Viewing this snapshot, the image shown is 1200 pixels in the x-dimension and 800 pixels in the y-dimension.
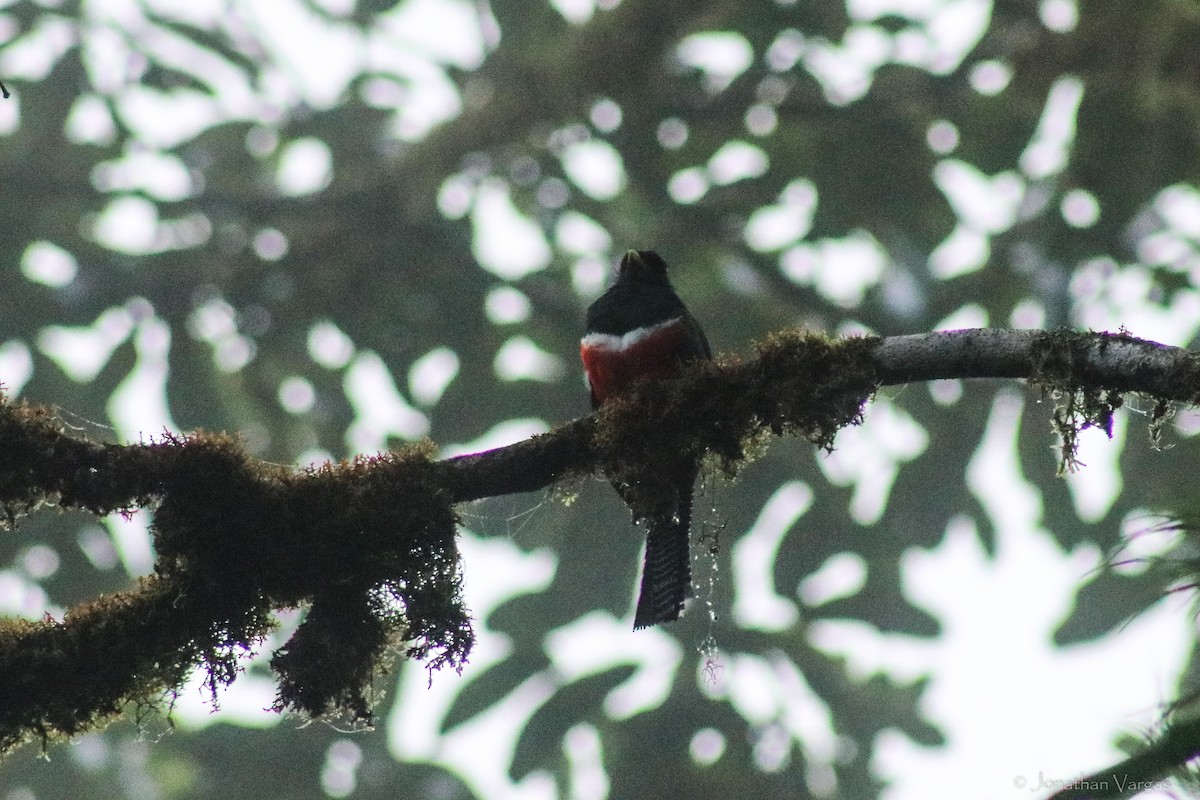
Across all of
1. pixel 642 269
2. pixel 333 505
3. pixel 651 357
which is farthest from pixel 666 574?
pixel 642 269

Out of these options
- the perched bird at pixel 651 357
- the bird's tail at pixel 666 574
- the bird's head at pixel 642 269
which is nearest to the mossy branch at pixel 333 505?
the perched bird at pixel 651 357

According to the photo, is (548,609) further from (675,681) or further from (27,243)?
(27,243)

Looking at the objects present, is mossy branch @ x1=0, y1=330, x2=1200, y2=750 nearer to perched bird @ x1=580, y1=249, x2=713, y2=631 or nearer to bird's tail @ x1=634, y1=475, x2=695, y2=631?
perched bird @ x1=580, y1=249, x2=713, y2=631

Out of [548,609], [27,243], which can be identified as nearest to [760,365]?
[548,609]

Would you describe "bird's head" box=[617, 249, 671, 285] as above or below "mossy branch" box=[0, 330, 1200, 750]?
above

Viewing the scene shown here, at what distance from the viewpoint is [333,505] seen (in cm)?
310

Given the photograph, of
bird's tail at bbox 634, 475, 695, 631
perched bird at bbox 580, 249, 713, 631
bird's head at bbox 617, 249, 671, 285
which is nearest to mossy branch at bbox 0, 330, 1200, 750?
perched bird at bbox 580, 249, 713, 631

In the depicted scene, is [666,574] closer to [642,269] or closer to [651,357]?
[651,357]

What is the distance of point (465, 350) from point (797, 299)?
1.76m

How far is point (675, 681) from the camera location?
560cm

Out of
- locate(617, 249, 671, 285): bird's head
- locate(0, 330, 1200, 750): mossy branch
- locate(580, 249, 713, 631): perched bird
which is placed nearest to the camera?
locate(0, 330, 1200, 750): mossy branch

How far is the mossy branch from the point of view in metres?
2.89

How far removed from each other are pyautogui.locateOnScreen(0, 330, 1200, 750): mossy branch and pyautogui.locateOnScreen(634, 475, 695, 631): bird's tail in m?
0.65

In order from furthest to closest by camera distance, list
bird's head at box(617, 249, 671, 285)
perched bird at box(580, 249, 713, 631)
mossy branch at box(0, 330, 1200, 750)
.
Result: bird's head at box(617, 249, 671, 285)
perched bird at box(580, 249, 713, 631)
mossy branch at box(0, 330, 1200, 750)
